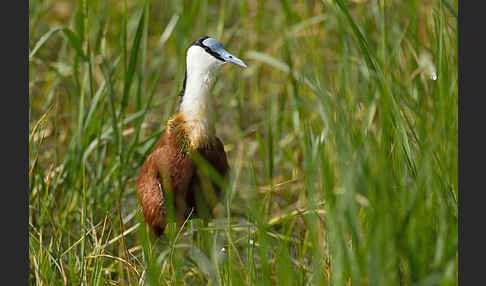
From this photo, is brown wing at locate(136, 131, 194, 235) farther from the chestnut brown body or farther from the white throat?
the white throat

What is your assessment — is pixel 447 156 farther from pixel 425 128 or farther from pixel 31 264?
pixel 31 264

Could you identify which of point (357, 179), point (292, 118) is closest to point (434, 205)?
point (357, 179)

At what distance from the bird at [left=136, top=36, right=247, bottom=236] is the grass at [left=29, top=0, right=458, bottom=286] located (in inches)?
5.1

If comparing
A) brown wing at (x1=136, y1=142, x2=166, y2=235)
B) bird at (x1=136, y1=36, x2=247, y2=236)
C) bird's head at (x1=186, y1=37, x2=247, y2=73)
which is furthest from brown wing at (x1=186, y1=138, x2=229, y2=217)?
bird's head at (x1=186, y1=37, x2=247, y2=73)

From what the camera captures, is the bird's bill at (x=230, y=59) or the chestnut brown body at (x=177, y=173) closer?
Answer: the bird's bill at (x=230, y=59)

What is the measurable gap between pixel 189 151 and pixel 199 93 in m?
0.22

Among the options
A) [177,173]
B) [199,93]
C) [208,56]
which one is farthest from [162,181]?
[208,56]

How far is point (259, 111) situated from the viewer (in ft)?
13.6

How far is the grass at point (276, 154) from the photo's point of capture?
5.72 ft

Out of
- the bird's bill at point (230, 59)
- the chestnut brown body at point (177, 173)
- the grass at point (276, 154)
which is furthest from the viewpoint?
the chestnut brown body at point (177, 173)

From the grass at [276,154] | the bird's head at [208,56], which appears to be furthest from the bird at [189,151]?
the grass at [276,154]

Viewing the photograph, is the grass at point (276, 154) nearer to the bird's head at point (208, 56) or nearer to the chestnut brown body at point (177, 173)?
the chestnut brown body at point (177, 173)

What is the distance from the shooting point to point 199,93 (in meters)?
2.44

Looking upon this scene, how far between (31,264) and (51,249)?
0.14m
